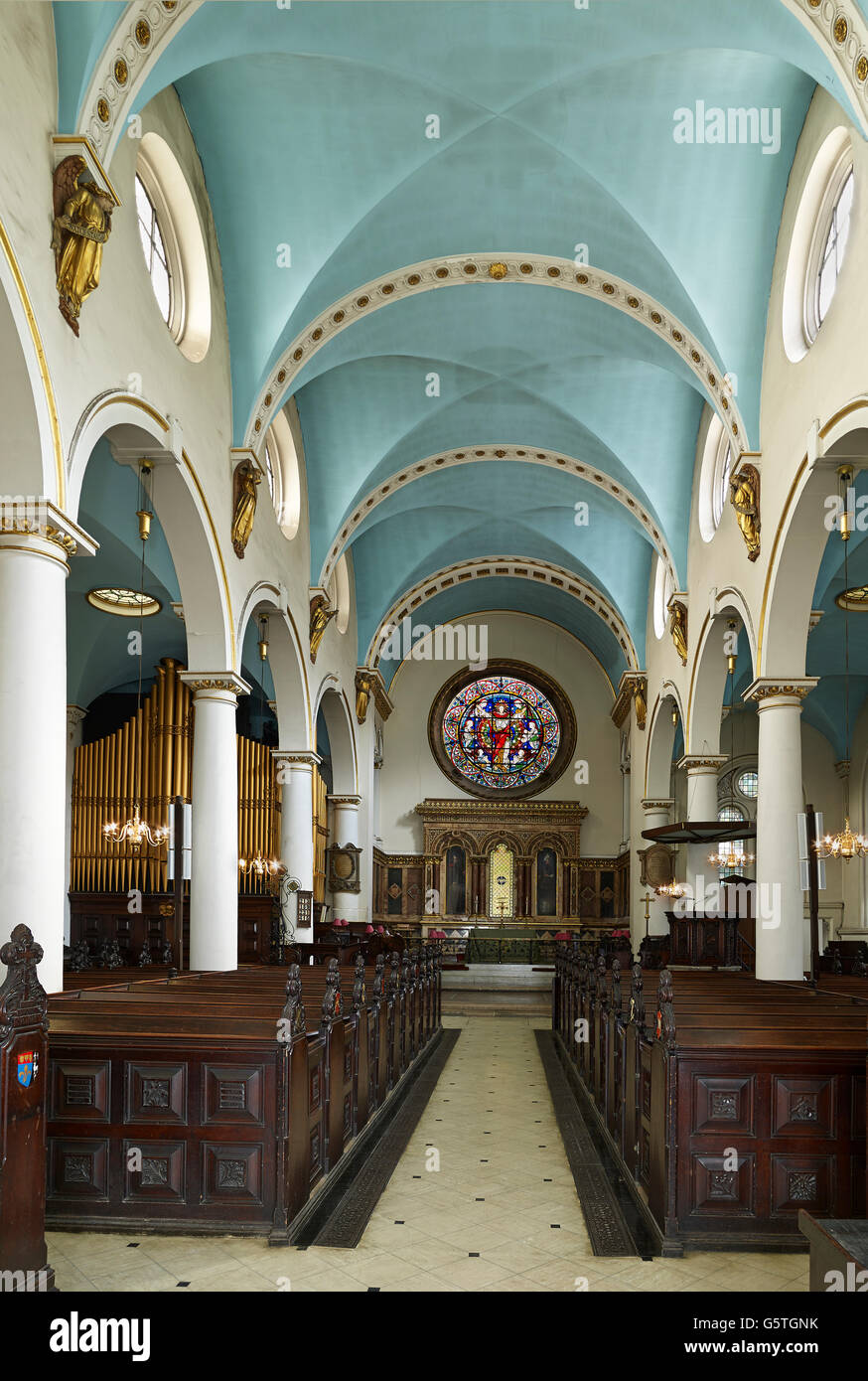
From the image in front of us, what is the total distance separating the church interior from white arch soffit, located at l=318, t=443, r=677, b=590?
0.32 ft

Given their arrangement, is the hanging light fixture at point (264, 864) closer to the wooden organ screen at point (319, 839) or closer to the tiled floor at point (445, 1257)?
the wooden organ screen at point (319, 839)

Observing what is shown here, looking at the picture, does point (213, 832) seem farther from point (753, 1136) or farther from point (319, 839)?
point (319, 839)

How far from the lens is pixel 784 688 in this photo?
1180 cm

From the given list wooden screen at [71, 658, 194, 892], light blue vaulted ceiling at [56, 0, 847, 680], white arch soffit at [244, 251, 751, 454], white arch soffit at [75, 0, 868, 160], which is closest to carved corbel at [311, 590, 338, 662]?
light blue vaulted ceiling at [56, 0, 847, 680]

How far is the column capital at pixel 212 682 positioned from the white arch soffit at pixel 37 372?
465 centimetres

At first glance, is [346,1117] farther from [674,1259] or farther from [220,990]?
[674,1259]

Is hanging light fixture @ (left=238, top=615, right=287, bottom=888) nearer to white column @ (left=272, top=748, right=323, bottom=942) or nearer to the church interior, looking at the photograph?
white column @ (left=272, top=748, right=323, bottom=942)

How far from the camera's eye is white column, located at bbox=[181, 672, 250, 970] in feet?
39.0

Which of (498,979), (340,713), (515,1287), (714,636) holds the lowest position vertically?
(498,979)

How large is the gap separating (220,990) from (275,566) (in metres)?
6.60

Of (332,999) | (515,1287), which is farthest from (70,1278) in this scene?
(332,999)

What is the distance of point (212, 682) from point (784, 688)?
233 inches

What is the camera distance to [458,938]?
88.9 feet
